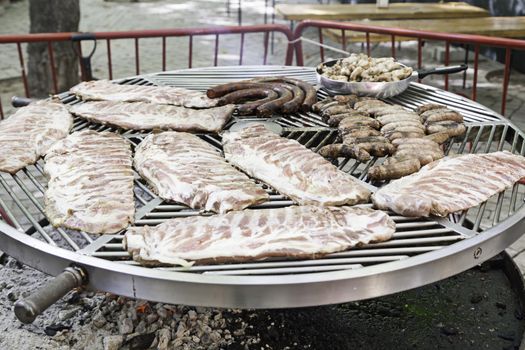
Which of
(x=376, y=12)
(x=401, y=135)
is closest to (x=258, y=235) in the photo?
(x=401, y=135)

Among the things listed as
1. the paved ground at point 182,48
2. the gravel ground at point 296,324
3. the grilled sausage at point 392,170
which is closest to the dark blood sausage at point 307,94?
the grilled sausage at point 392,170

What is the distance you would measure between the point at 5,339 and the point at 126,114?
144 centimetres

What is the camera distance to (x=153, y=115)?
133 inches

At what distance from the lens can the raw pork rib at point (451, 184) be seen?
2.33 m

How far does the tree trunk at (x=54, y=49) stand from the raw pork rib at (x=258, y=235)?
6.49 metres

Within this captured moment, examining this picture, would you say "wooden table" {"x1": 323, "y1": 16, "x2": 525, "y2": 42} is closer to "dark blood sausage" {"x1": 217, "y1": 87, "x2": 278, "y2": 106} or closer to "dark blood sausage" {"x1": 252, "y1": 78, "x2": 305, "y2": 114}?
"dark blood sausage" {"x1": 252, "y1": 78, "x2": 305, "y2": 114}

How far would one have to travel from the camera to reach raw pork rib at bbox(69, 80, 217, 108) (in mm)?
3623

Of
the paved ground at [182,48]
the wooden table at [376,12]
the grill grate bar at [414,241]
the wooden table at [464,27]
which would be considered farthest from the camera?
the wooden table at [376,12]

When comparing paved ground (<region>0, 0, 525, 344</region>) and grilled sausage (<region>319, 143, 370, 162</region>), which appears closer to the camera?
grilled sausage (<region>319, 143, 370, 162</region>)

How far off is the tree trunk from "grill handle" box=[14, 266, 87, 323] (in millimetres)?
6659

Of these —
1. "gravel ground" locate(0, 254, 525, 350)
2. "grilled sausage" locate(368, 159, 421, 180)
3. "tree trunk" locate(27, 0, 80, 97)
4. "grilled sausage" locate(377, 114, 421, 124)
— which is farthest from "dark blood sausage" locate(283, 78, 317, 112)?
"tree trunk" locate(27, 0, 80, 97)

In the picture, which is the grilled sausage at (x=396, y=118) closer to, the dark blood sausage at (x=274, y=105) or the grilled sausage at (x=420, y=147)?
the grilled sausage at (x=420, y=147)

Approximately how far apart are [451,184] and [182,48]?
10.3 meters

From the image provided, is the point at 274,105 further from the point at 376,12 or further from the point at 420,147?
the point at 376,12
